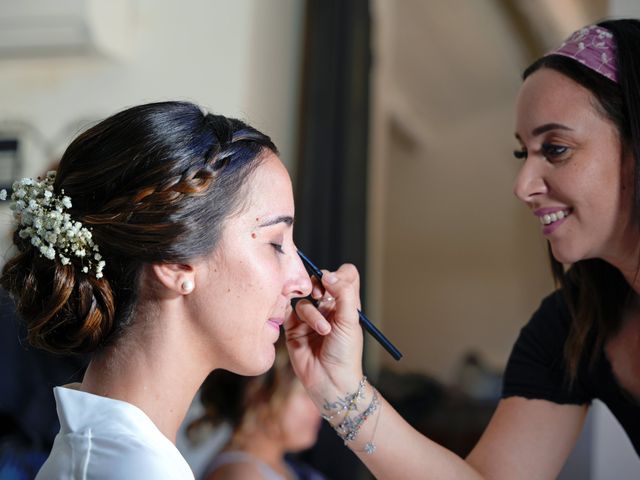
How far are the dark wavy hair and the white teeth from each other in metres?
0.11

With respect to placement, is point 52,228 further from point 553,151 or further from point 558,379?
point 558,379

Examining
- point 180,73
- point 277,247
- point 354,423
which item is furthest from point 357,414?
point 180,73

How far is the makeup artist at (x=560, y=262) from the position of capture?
1.27 metres

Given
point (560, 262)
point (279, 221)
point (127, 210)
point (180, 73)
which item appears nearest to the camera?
point (127, 210)

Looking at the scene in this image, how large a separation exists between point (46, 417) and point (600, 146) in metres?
1.47

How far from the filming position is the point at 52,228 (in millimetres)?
1115

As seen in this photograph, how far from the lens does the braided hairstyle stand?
1.10 metres

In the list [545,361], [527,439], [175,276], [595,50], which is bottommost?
[527,439]

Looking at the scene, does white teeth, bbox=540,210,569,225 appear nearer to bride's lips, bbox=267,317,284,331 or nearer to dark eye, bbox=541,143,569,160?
dark eye, bbox=541,143,569,160

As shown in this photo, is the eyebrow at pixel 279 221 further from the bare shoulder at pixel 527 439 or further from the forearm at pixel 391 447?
the bare shoulder at pixel 527 439

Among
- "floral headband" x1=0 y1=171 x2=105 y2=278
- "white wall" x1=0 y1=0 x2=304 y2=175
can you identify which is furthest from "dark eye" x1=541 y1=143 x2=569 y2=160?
"white wall" x1=0 y1=0 x2=304 y2=175

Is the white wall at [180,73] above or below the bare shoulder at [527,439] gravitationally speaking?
above

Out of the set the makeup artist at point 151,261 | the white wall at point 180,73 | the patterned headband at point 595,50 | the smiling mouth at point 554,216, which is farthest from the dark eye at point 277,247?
the white wall at point 180,73

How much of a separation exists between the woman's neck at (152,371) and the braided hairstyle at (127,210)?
0.03 m
